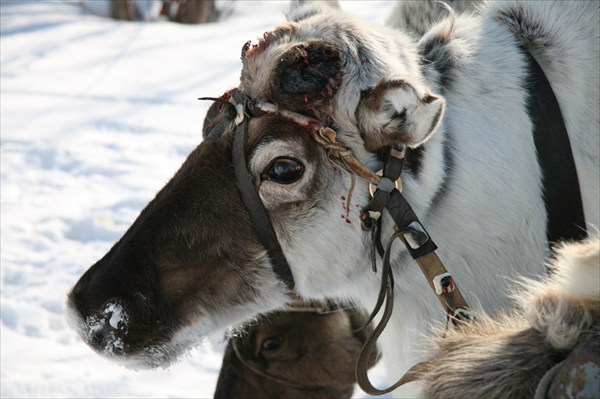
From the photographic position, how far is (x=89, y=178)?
5.73m

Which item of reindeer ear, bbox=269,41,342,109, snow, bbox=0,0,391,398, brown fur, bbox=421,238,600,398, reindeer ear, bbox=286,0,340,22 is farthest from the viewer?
snow, bbox=0,0,391,398

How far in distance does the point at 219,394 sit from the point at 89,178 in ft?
8.65

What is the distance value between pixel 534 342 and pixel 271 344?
2.19 m

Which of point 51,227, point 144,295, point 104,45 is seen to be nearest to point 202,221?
point 144,295

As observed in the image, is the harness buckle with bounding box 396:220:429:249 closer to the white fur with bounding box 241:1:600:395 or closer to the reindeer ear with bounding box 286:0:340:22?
the white fur with bounding box 241:1:600:395

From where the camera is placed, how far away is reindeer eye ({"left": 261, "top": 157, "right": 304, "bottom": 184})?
2283mm

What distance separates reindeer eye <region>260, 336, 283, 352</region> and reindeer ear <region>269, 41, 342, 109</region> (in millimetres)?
1660

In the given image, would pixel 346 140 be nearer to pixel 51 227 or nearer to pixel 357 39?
pixel 357 39

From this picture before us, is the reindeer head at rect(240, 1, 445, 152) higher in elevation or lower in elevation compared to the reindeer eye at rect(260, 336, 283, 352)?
higher

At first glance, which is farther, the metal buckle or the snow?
the snow

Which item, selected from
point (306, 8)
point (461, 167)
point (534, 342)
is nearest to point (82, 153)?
point (306, 8)

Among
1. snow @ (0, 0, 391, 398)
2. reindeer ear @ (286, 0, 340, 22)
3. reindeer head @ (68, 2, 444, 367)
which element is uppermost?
reindeer ear @ (286, 0, 340, 22)

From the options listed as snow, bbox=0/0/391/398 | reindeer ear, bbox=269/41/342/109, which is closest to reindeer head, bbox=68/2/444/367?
reindeer ear, bbox=269/41/342/109

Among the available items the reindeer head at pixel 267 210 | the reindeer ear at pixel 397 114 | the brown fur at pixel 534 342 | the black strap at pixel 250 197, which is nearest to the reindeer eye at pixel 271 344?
the reindeer head at pixel 267 210
